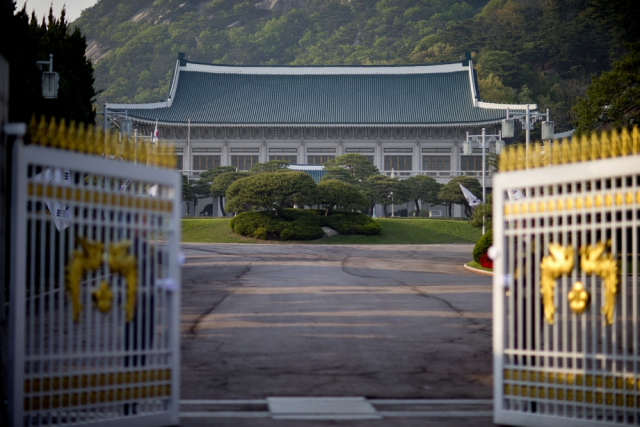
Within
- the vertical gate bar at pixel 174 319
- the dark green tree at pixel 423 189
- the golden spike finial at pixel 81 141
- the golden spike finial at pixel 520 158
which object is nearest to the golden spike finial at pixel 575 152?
the golden spike finial at pixel 520 158

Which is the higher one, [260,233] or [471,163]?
[471,163]

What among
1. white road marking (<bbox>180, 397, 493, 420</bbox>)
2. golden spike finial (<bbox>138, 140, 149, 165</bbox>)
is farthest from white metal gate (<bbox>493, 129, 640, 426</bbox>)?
golden spike finial (<bbox>138, 140, 149, 165</bbox>)

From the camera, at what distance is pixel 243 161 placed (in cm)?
5178

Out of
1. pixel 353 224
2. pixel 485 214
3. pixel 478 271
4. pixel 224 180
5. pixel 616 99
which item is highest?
pixel 616 99

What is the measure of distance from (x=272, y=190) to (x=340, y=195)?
377 centimetres

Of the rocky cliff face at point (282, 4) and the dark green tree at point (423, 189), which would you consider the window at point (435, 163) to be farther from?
the rocky cliff face at point (282, 4)

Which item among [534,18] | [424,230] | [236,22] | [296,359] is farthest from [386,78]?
[236,22]

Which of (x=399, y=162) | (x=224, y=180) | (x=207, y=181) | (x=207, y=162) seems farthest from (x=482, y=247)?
(x=207, y=162)

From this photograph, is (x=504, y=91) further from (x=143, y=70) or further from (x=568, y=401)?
(x=568, y=401)

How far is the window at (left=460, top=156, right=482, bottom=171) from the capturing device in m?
50.9

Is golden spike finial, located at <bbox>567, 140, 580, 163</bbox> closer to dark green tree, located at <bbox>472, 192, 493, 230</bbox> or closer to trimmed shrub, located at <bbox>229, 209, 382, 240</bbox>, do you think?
dark green tree, located at <bbox>472, 192, 493, 230</bbox>

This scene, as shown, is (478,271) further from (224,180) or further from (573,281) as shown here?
(224,180)

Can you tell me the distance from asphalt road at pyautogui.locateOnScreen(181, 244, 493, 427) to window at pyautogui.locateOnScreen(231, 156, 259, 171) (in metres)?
34.5

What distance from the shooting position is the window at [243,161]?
170 ft
